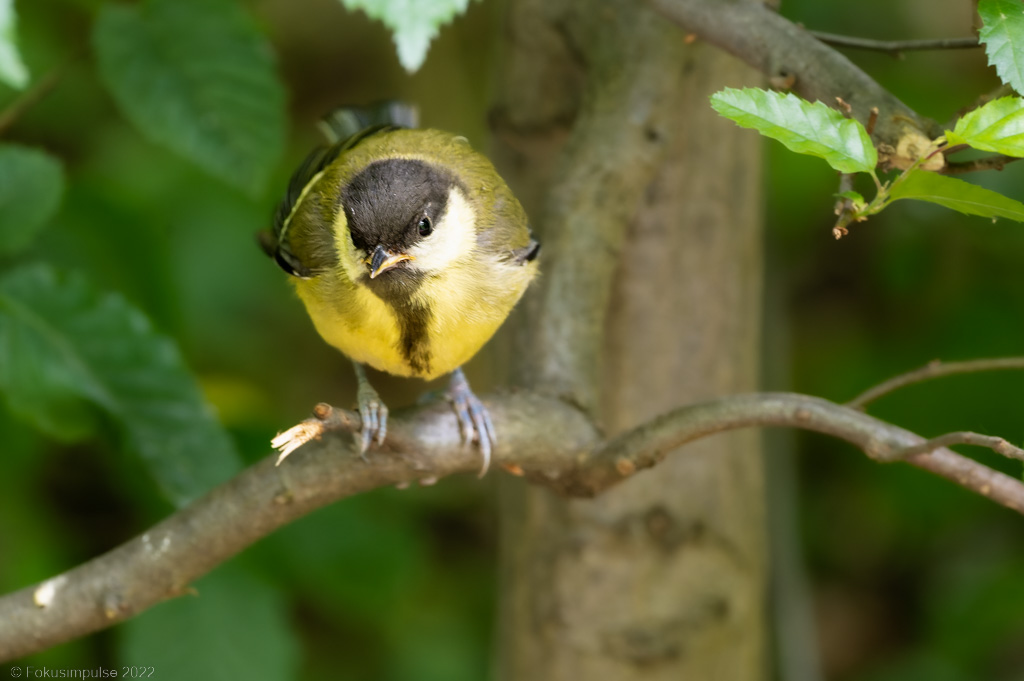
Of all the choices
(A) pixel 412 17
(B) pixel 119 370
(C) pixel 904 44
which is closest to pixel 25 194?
(B) pixel 119 370

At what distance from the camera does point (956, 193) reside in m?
1.15

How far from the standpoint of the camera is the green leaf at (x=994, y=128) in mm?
1118

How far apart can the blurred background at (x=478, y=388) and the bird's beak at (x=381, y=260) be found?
2.28 ft

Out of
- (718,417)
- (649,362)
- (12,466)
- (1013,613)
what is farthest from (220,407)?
(1013,613)

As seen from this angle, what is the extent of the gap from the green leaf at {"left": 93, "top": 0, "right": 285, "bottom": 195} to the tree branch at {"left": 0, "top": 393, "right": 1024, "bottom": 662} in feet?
2.32

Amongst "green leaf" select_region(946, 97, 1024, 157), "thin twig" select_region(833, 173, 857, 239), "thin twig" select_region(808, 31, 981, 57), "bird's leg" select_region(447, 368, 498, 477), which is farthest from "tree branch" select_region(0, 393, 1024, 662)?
"thin twig" select_region(808, 31, 981, 57)

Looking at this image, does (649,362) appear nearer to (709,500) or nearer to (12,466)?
(709,500)

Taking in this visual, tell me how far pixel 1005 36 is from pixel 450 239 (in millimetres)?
1023

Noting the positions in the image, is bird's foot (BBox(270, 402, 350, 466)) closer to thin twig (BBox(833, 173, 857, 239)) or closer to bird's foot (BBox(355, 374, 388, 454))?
bird's foot (BBox(355, 374, 388, 454))

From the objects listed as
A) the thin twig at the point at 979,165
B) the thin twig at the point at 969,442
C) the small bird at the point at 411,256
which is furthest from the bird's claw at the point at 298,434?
the thin twig at the point at 979,165

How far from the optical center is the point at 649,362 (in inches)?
86.9

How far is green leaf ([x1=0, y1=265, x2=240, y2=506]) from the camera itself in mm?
1938

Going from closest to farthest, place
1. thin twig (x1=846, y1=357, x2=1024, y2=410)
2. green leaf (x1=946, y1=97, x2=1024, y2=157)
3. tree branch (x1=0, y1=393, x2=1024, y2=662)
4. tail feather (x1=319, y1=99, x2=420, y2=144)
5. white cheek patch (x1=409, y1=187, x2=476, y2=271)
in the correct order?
green leaf (x1=946, y1=97, x2=1024, y2=157) → thin twig (x1=846, y1=357, x2=1024, y2=410) → tree branch (x1=0, y1=393, x2=1024, y2=662) → white cheek patch (x1=409, y1=187, x2=476, y2=271) → tail feather (x1=319, y1=99, x2=420, y2=144)

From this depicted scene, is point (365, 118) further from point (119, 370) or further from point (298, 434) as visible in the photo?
point (298, 434)
